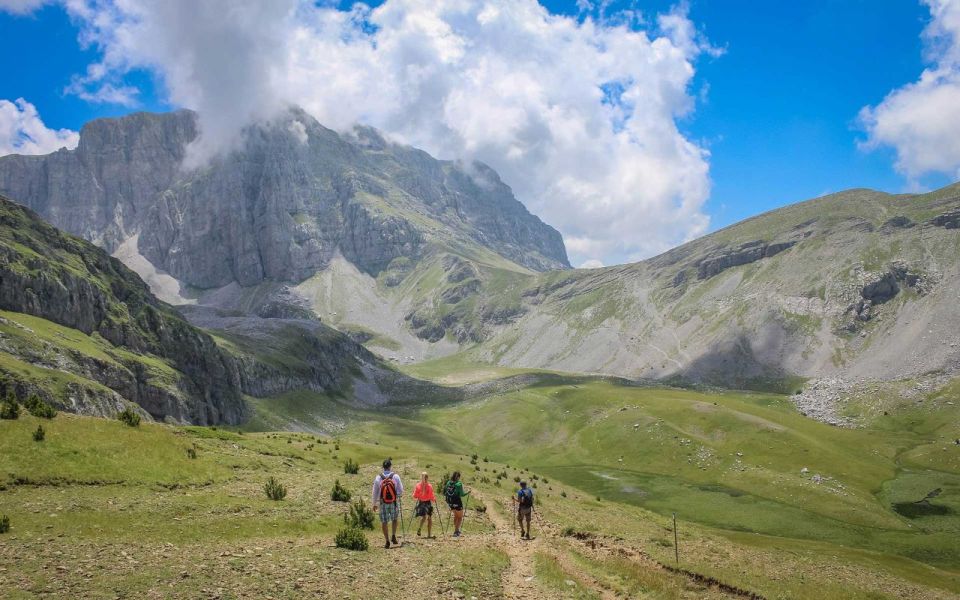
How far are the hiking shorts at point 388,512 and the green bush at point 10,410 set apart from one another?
2113 cm

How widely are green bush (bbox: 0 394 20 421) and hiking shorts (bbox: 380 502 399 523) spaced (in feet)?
69.3

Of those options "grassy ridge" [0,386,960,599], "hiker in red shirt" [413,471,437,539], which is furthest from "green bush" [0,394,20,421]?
"hiker in red shirt" [413,471,437,539]

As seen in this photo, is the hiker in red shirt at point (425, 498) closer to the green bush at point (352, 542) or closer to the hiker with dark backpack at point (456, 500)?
the hiker with dark backpack at point (456, 500)

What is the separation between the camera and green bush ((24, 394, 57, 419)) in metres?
32.2

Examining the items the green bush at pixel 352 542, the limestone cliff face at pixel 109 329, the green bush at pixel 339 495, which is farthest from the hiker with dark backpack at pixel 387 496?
the limestone cliff face at pixel 109 329

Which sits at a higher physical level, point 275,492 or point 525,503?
point 275,492

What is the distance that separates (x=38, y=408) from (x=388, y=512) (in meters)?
22.6

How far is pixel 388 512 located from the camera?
26.4 meters

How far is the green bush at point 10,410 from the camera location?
29828 mm

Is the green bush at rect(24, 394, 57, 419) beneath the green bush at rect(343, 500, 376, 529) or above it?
above

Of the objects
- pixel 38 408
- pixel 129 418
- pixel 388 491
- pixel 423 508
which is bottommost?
pixel 423 508

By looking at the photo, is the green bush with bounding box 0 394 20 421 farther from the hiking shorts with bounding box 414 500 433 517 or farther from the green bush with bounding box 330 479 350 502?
the hiking shorts with bounding box 414 500 433 517

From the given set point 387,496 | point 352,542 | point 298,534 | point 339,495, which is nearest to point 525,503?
point 387,496

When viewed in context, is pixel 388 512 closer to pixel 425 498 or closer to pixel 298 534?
pixel 425 498
